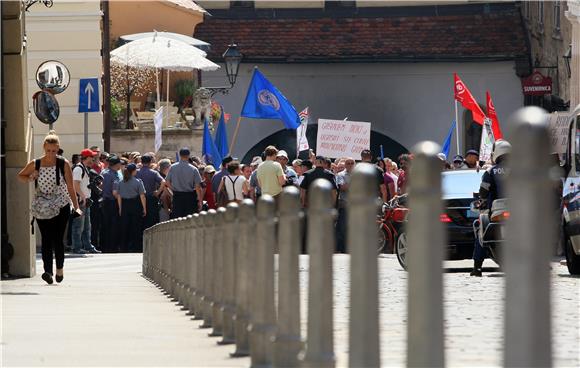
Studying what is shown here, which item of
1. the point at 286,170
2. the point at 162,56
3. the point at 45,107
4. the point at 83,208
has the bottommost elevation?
the point at 83,208

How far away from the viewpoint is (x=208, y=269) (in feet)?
39.8

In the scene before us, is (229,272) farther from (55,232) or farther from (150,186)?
(150,186)

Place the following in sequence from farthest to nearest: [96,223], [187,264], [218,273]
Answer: [96,223], [187,264], [218,273]

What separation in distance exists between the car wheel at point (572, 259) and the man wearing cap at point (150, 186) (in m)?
11.3

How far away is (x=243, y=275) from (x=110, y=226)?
2199 cm

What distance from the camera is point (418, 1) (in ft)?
183

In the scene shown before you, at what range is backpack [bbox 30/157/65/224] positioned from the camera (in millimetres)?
18719

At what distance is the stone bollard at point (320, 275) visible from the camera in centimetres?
674

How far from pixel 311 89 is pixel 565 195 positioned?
33308mm

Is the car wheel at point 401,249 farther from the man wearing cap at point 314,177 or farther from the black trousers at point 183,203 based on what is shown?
the black trousers at point 183,203

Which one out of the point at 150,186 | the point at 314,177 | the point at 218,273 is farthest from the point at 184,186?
the point at 218,273

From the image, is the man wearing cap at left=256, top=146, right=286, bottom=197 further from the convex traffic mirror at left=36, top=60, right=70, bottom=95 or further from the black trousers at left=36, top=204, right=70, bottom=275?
the black trousers at left=36, top=204, right=70, bottom=275

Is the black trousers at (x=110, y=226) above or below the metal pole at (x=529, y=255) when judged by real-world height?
below

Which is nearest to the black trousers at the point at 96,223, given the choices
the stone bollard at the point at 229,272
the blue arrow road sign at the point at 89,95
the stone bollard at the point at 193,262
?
the blue arrow road sign at the point at 89,95
